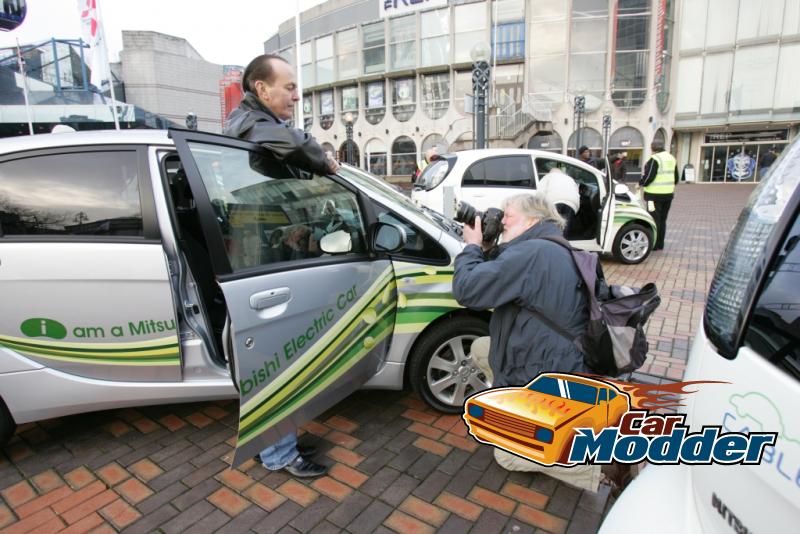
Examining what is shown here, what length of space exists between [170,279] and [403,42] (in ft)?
124

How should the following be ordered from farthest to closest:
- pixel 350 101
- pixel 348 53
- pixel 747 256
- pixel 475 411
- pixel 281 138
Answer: pixel 350 101 < pixel 348 53 < pixel 281 138 < pixel 475 411 < pixel 747 256

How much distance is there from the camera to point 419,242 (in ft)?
9.50

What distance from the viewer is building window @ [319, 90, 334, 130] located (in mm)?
40875

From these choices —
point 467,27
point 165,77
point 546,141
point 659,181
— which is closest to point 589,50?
point 546,141

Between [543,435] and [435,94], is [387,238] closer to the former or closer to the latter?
[543,435]

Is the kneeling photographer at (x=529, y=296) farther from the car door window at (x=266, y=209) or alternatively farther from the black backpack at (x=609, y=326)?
the car door window at (x=266, y=209)

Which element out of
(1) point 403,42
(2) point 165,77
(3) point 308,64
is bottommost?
(2) point 165,77

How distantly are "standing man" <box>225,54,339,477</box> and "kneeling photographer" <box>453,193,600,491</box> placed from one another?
92cm

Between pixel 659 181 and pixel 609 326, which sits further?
pixel 659 181

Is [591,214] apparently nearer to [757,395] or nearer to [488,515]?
[488,515]

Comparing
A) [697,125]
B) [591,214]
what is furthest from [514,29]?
[591,214]

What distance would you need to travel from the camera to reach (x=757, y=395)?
87 centimetres

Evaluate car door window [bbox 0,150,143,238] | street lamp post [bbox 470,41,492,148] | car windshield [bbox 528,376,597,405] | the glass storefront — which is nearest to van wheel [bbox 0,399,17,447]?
car door window [bbox 0,150,143,238]

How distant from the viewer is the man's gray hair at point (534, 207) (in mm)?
2326
